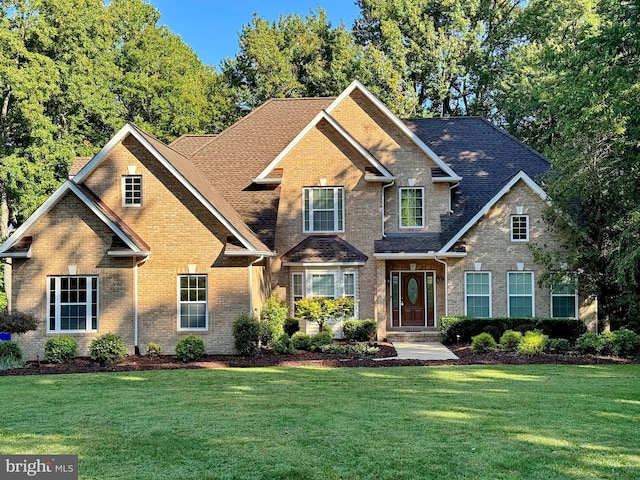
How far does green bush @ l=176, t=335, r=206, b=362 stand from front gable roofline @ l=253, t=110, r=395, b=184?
305 inches

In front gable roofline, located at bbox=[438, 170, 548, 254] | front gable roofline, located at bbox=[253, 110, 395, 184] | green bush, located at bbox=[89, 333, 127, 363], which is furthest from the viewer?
front gable roofline, located at bbox=[253, 110, 395, 184]

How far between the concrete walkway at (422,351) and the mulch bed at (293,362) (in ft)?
1.73

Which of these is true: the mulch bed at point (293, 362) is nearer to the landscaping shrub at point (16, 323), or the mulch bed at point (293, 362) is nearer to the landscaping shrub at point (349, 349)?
the landscaping shrub at point (349, 349)

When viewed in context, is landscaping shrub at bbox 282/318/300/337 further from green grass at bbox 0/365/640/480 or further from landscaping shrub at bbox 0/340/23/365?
landscaping shrub at bbox 0/340/23/365

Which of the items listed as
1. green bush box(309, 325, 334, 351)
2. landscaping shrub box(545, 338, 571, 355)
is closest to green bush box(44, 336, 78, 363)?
green bush box(309, 325, 334, 351)

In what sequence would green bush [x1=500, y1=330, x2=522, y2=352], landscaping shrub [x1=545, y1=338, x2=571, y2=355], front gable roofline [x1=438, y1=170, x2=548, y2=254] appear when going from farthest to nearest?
front gable roofline [x1=438, y1=170, x2=548, y2=254]
green bush [x1=500, y1=330, x2=522, y2=352]
landscaping shrub [x1=545, y1=338, x2=571, y2=355]

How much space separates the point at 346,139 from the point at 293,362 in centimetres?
954

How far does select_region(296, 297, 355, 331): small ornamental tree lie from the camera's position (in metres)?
19.6

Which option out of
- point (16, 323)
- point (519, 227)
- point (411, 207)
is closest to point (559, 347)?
point (519, 227)

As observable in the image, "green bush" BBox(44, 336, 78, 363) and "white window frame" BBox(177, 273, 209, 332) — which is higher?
"white window frame" BBox(177, 273, 209, 332)

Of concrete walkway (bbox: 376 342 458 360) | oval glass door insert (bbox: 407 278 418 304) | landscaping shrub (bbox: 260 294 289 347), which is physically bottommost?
concrete walkway (bbox: 376 342 458 360)

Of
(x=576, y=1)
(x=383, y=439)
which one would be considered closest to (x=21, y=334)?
(x=383, y=439)

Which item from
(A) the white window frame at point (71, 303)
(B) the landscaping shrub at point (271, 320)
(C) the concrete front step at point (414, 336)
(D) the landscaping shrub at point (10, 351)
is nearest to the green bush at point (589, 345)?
(C) the concrete front step at point (414, 336)

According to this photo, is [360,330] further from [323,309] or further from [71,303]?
[71,303]
